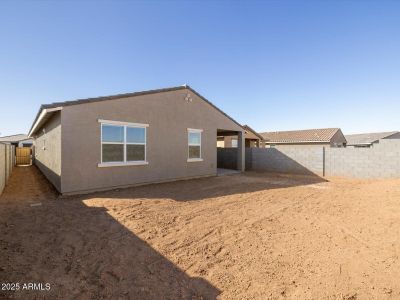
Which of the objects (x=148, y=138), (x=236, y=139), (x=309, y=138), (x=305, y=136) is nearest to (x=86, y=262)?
(x=148, y=138)

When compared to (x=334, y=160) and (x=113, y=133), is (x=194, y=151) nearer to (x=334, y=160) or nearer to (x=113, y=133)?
(x=113, y=133)

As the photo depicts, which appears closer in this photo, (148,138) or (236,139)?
(148,138)

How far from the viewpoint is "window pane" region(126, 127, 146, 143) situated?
9.98 metres

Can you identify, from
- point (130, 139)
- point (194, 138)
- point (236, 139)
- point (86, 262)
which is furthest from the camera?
point (236, 139)

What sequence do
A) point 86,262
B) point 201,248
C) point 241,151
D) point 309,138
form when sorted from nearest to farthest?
point 86,262, point 201,248, point 241,151, point 309,138

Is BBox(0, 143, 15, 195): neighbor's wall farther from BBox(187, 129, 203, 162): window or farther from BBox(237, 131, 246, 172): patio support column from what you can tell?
BBox(237, 131, 246, 172): patio support column

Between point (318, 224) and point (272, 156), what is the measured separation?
12.5 metres

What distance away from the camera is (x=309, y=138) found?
31.0 meters

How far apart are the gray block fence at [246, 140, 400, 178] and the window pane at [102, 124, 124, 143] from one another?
12.2m

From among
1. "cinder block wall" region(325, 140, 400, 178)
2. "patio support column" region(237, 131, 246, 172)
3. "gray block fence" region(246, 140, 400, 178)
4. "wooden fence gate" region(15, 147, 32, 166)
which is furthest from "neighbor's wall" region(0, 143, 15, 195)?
"cinder block wall" region(325, 140, 400, 178)

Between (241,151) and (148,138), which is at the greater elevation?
(148,138)

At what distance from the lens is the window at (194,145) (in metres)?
13.0

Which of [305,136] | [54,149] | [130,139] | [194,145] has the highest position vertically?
[305,136]

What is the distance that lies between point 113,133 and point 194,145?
512cm
